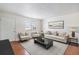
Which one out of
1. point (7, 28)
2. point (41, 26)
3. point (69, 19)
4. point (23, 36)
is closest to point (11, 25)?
point (7, 28)

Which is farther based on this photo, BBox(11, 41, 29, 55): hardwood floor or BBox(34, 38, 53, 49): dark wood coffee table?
BBox(34, 38, 53, 49): dark wood coffee table

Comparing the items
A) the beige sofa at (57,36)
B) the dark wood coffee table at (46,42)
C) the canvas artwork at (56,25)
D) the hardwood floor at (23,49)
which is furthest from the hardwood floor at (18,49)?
the canvas artwork at (56,25)

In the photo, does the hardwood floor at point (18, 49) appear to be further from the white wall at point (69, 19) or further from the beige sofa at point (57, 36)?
the white wall at point (69, 19)

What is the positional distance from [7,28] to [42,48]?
0.95 meters

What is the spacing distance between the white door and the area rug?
379mm

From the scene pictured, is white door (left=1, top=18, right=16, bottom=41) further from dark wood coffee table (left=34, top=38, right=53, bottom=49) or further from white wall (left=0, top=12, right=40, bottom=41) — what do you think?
dark wood coffee table (left=34, top=38, right=53, bottom=49)

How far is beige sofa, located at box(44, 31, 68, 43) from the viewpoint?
1866mm

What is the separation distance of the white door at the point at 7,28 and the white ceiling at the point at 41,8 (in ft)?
0.79

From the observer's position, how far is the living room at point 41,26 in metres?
1.70

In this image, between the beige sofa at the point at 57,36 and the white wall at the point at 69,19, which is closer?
the white wall at the point at 69,19

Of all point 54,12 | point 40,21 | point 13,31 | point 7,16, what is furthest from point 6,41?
point 54,12

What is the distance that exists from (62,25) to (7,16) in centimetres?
131

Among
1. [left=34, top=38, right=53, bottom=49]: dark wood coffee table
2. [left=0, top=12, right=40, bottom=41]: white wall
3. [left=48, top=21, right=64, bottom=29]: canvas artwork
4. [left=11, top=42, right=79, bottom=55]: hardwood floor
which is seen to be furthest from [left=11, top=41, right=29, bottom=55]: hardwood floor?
[left=48, top=21, right=64, bottom=29]: canvas artwork

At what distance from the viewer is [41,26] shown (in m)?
1.96
